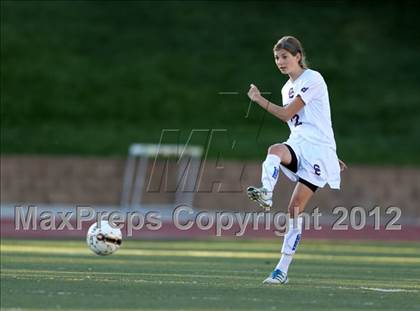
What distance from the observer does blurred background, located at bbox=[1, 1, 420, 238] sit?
31859mm

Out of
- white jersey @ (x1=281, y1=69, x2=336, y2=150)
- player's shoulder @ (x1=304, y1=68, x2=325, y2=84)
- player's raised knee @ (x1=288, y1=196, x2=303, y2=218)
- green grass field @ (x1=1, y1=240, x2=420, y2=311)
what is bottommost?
green grass field @ (x1=1, y1=240, x2=420, y2=311)

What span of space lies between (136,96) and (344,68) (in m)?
7.60

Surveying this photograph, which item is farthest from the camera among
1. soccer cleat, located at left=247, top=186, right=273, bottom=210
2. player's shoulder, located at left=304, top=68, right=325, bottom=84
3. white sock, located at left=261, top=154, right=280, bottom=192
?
player's shoulder, located at left=304, top=68, right=325, bottom=84

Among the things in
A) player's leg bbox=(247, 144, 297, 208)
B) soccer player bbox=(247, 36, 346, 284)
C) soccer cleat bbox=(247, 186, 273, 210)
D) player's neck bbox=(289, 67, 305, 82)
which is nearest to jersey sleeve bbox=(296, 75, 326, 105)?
soccer player bbox=(247, 36, 346, 284)

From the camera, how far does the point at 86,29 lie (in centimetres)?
4100

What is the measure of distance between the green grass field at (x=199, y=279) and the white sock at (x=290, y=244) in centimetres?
23

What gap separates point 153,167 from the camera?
105ft

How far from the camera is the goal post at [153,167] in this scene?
3181 cm

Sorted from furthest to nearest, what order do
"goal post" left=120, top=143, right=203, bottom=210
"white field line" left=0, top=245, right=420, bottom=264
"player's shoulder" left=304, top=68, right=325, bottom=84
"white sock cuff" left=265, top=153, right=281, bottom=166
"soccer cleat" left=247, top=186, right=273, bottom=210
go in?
"goal post" left=120, top=143, right=203, bottom=210
"white field line" left=0, top=245, right=420, bottom=264
"player's shoulder" left=304, top=68, right=325, bottom=84
"white sock cuff" left=265, top=153, right=281, bottom=166
"soccer cleat" left=247, top=186, right=273, bottom=210

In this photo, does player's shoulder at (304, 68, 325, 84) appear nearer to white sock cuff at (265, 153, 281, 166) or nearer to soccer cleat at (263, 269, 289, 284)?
white sock cuff at (265, 153, 281, 166)

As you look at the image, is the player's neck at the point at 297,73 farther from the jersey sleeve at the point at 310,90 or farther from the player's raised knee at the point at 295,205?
the player's raised knee at the point at 295,205

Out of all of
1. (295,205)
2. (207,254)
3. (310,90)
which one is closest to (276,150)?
(295,205)

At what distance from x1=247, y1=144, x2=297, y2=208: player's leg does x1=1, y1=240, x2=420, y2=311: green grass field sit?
0.91 metres

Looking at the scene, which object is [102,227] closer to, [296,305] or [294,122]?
[294,122]
